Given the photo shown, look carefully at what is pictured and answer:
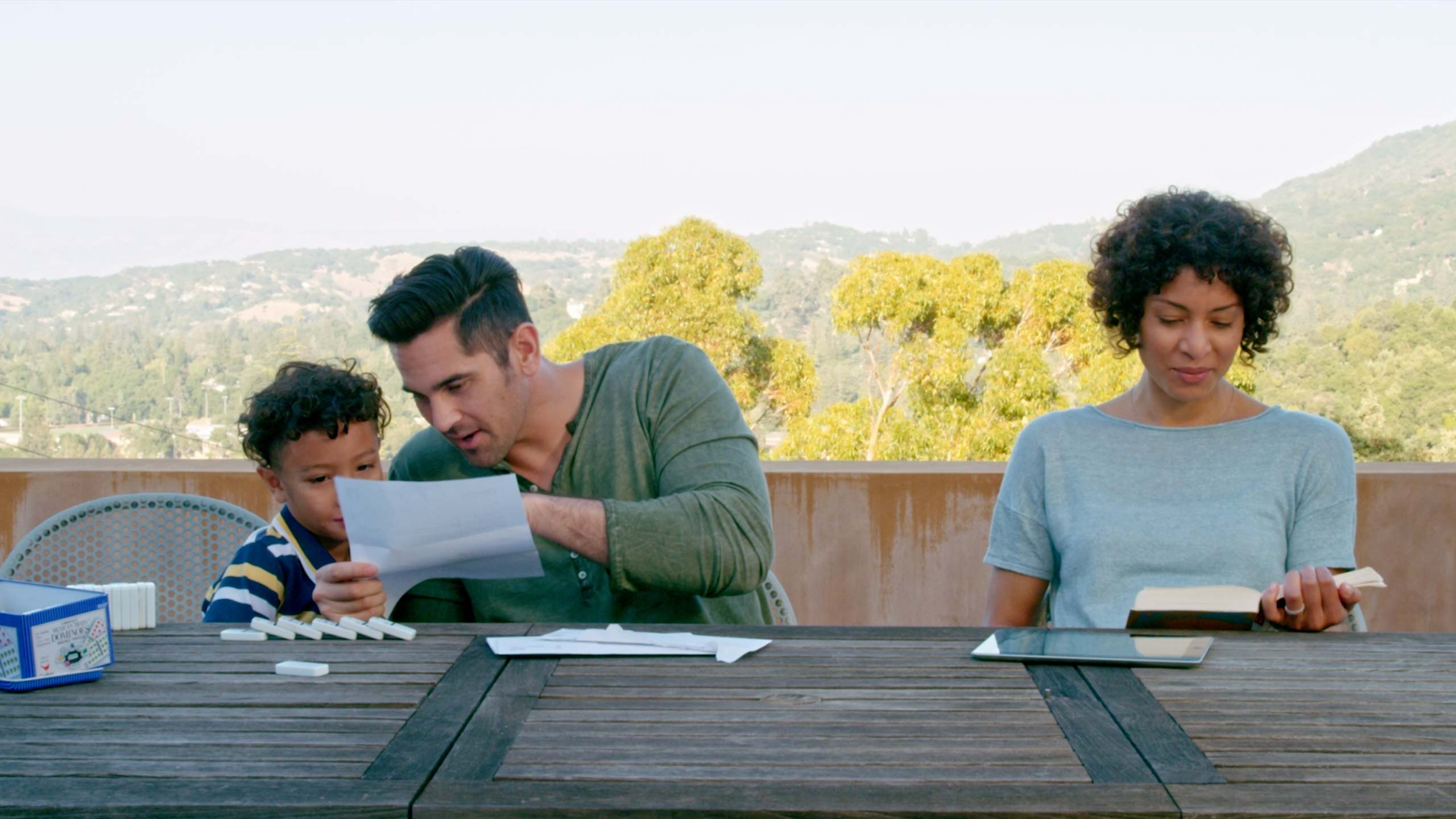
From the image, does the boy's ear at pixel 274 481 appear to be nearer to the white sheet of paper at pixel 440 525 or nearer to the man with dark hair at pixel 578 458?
the man with dark hair at pixel 578 458

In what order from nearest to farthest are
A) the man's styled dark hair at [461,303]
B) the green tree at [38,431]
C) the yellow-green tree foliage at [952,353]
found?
1. the man's styled dark hair at [461,303]
2. the yellow-green tree foliage at [952,353]
3. the green tree at [38,431]

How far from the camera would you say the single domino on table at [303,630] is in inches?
54.6

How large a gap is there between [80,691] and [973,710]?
82cm

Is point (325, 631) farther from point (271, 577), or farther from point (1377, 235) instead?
point (1377, 235)

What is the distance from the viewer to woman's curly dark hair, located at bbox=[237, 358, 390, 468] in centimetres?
182

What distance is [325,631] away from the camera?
1.39 metres

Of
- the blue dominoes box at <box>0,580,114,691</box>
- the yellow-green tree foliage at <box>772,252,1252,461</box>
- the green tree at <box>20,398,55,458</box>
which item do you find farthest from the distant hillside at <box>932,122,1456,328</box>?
the blue dominoes box at <box>0,580,114,691</box>

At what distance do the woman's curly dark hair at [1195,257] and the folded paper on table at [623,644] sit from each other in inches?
33.3

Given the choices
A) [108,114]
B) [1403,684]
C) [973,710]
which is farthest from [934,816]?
[108,114]

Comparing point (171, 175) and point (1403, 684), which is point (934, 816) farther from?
point (171, 175)

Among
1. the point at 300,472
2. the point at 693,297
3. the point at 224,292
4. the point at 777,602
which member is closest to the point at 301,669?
the point at 300,472

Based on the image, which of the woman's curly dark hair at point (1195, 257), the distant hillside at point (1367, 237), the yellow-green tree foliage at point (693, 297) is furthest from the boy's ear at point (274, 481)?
the distant hillside at point (1367, 237)

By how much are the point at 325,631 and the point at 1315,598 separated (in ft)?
3.69

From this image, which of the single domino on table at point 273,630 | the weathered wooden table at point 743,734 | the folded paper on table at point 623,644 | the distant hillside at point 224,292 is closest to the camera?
the weathered wooden table at point 743,734
